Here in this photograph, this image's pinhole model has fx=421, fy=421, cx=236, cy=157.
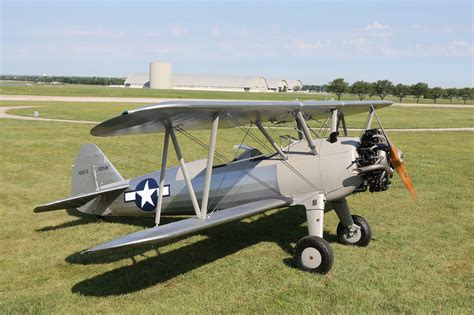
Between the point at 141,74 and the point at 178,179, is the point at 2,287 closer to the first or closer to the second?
the point at 178,179

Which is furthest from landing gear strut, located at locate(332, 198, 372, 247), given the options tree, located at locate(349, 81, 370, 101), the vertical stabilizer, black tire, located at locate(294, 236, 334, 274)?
tree, located at locate(349, 81, 370, 101)

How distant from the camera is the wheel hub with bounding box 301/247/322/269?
6.45m

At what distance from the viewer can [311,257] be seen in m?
6.50

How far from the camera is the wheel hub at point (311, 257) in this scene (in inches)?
254

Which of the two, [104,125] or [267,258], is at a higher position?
[104,125]

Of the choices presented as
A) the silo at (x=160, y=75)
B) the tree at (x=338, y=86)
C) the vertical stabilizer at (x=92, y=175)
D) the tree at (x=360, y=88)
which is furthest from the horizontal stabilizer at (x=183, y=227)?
the silo at (x=160, y=75)

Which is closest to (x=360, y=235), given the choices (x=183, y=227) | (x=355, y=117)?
(x=183, y=227)

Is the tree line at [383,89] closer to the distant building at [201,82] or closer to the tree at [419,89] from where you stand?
the tree at [419,89]

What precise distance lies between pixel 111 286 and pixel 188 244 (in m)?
2.03

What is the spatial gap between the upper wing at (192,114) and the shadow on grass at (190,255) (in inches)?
84.9

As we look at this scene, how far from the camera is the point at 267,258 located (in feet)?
23.4

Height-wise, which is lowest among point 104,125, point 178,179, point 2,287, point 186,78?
point 2,287

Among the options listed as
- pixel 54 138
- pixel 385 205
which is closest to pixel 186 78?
pixel 54 138

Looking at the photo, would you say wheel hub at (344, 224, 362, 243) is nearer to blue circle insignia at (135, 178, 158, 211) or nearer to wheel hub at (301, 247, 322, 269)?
wheel hub at (301, 247, 322, 269)
